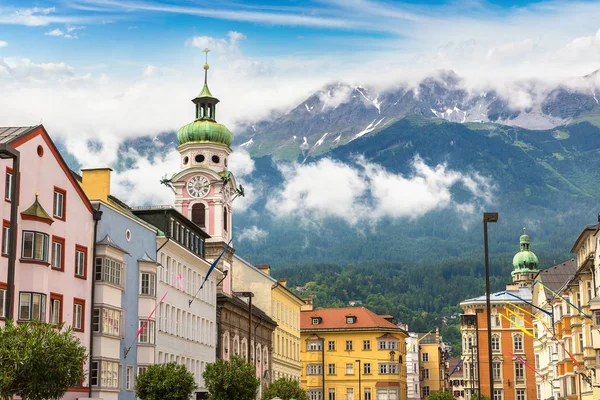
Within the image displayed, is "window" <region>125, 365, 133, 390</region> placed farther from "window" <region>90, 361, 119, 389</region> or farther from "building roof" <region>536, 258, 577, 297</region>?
"building roof" <region>536, 258, 577, 297</region>

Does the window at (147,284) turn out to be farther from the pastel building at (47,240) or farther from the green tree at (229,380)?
the pastel building at (47,240)

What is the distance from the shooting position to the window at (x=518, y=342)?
163 m

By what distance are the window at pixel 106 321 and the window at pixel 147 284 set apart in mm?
5092

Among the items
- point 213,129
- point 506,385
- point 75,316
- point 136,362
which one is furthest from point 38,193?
point 506,385

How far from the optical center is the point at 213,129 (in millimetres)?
120375

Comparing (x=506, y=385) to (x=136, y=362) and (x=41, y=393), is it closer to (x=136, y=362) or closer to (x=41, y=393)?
(x=136, y=362)

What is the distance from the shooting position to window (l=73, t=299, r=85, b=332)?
55844 mm

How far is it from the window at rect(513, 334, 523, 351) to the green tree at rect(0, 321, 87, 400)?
5258 inches

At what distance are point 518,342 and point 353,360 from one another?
90.1 ft

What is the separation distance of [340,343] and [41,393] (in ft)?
408

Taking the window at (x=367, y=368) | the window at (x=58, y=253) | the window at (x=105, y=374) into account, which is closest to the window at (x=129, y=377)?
the window at (x=105, y=374)

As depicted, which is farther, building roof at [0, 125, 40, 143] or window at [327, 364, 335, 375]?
window at [327, 364, 335, 375]

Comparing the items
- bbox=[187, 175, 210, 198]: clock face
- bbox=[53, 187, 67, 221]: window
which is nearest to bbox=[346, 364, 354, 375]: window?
bbox=[187, 175, 210, 198]: clock face

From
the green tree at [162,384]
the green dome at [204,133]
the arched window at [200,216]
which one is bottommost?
the green tree at [162,384]
